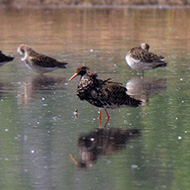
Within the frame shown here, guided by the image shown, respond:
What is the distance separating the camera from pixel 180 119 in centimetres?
1226

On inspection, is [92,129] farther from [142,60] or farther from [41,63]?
[41,63]

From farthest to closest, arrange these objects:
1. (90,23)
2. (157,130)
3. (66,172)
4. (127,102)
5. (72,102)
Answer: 1. (90,23)
2. (72,102)
3. (127,102)
4. (157,130)
5. (66,172)

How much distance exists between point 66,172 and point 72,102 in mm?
5121

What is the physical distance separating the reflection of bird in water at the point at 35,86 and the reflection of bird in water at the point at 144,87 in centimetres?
173

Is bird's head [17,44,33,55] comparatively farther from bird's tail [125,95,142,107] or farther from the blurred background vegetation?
the blurred background vegetation

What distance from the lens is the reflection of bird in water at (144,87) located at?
48.8 ft

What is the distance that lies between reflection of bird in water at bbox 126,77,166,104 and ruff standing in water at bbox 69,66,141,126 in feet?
6.15

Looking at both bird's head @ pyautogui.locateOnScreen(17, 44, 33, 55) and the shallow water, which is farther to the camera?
bird's head @ pyautogui.locateOnScreen(17, 44, 33, 55)

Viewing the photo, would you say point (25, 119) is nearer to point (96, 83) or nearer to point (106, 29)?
point (96, 83)

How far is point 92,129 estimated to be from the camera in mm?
11547

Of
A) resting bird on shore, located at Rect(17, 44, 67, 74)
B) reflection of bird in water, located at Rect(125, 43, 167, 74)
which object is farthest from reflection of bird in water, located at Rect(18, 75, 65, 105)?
reflection of bird in water, located at Rect(125, 43, 167, 74)

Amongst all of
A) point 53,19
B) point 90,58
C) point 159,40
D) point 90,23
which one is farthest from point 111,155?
point 53,19

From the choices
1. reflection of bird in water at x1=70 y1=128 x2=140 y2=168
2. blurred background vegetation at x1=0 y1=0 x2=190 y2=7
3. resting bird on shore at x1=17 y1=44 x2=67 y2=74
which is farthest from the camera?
blurred background vegetation at x1=0 y1=0 x2=190 y2=7

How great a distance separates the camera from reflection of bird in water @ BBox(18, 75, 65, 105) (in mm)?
14773
